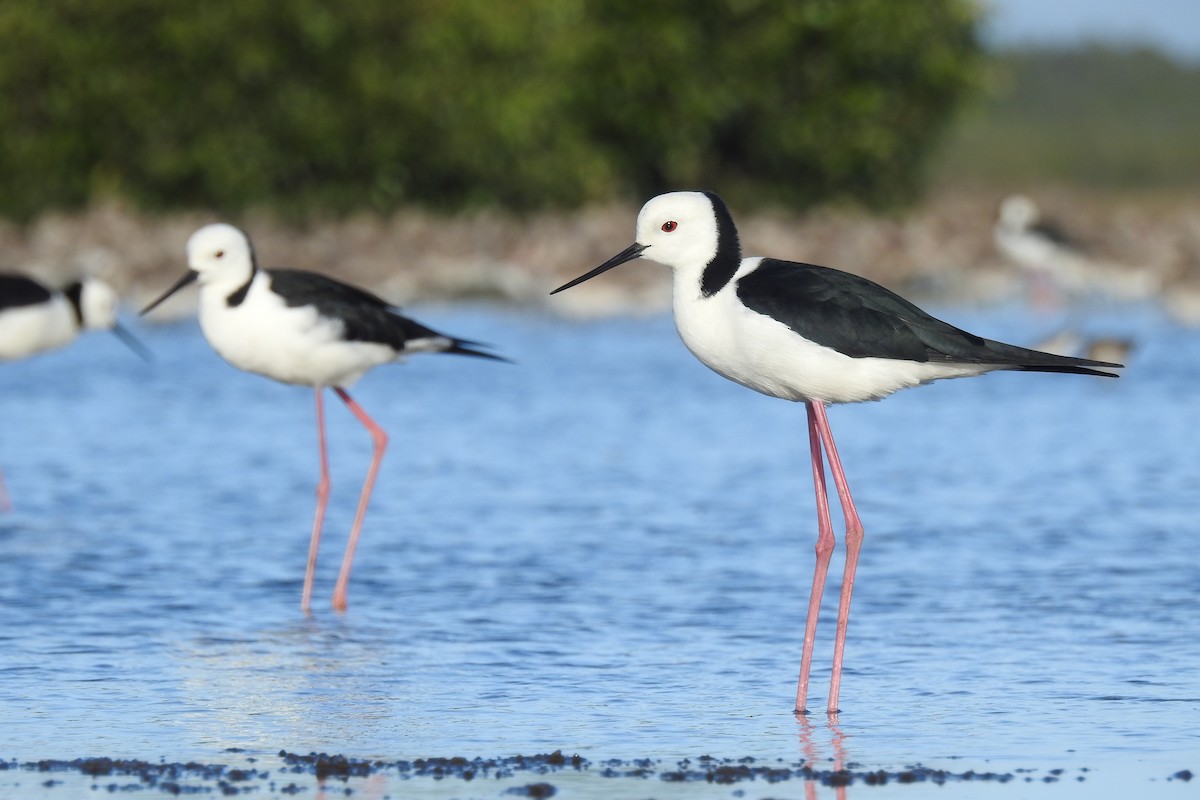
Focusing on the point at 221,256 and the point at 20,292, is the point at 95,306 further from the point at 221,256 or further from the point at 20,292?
the point at 221,256

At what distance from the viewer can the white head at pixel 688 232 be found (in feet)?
21.1

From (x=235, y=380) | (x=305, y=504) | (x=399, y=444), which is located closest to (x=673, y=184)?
(x=235, y=380)

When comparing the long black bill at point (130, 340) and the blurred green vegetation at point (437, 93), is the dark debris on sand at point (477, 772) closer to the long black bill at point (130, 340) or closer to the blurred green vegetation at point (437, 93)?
the long black bill at point (130, 340)

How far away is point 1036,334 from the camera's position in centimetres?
2056

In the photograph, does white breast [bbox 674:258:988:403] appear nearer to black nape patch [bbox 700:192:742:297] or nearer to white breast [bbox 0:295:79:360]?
black nape patch [bbox 700:192:742:297]

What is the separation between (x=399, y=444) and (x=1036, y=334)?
9495 millimetres

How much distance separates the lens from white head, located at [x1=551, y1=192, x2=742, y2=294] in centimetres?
642

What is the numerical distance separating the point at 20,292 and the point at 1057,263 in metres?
16.1

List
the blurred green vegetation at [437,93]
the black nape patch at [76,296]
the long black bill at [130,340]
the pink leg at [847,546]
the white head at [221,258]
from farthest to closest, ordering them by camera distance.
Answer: the blurred green vegetation at [437,93] → the long black bill at [130,340] → the black nape patch at [76,296] → the white head at [221,258] → the pink leg at [847,546]

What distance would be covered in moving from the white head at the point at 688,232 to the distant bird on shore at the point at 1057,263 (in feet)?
63.5

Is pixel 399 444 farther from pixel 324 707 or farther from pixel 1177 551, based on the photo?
pixel 324 707

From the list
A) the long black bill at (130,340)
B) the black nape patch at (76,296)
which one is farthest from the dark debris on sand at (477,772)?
the black nape patch at (76,296)

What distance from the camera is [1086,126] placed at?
147625mm

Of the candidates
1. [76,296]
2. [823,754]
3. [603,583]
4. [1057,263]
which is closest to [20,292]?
[76,296]
